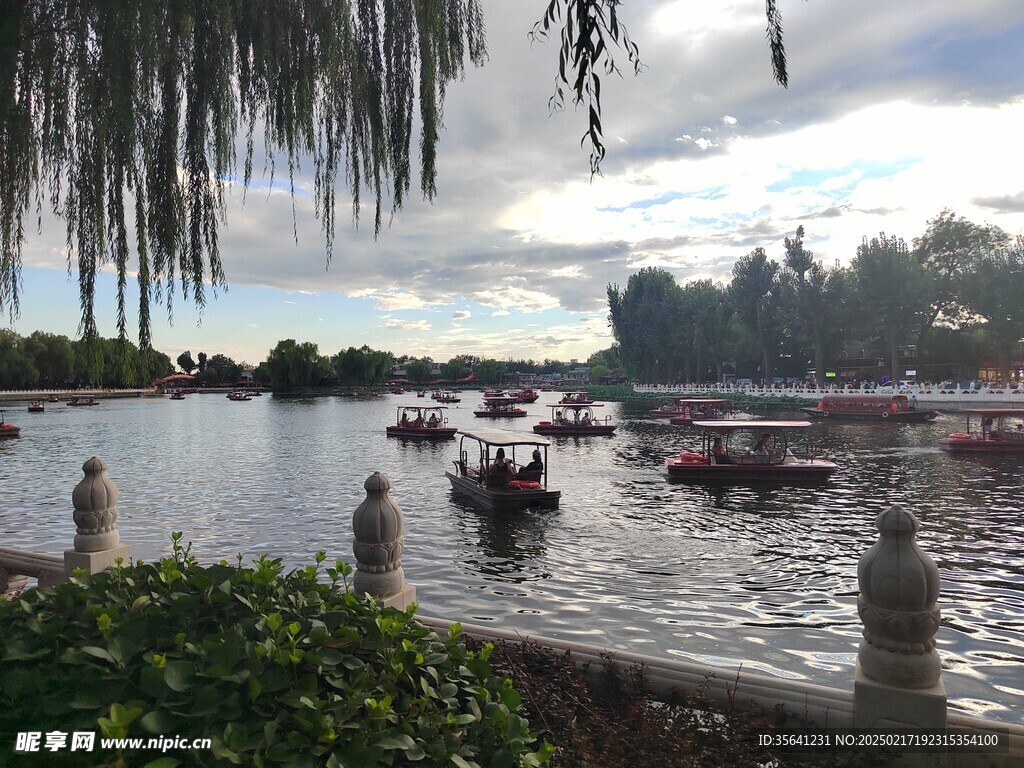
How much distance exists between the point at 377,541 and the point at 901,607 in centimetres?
448

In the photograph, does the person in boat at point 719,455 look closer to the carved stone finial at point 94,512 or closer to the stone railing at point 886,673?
the stone railing at point 886,673

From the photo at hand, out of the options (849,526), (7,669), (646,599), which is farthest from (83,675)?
(849,526)

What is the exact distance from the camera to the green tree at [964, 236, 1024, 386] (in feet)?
215

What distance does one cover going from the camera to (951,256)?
247ft

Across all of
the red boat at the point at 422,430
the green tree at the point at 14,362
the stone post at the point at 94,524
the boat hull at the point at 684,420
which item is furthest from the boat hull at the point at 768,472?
the green tree at the point at 14,362

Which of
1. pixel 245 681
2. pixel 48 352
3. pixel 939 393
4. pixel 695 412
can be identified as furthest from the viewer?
pixel 48 352

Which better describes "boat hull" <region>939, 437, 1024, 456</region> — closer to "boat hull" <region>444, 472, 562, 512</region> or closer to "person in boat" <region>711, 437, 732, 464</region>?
"person in boat" <region>711, 437, 732, 464</region>

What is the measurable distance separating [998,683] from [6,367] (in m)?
123

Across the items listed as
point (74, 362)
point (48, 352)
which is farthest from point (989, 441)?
point (48, 352)

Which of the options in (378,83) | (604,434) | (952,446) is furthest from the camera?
(604,434)

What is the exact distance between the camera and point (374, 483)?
566 cm

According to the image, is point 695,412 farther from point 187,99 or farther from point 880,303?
point 187,99

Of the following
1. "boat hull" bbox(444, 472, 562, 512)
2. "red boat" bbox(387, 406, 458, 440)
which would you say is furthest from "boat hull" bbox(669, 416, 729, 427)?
"boat hull" bbox(444, 472, 562, 512)

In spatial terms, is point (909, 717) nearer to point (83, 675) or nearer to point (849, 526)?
point (83, 675)
